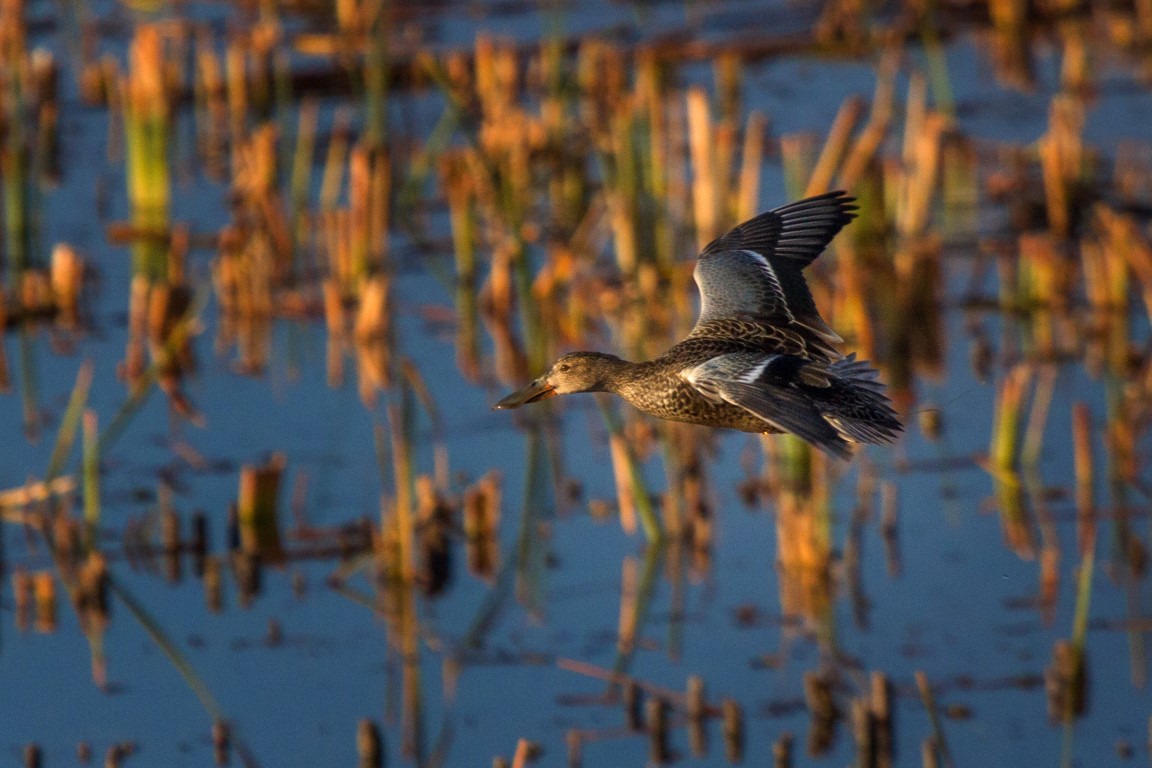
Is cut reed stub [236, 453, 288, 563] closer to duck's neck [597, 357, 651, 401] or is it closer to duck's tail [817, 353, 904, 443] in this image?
duck's neck [597, 357, 651, 401]

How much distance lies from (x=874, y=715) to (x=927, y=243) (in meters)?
5.07

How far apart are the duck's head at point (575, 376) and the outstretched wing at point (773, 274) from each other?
0.87ft

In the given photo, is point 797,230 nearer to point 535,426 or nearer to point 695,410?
point 695,410

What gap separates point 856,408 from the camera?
16.7 ft

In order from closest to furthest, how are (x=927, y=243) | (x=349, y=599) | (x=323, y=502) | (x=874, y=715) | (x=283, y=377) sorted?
(x=874, y=715) < (x=349, y=599) < (x=323, y=502) < (x=283, y=377) < (x=927, y=243)

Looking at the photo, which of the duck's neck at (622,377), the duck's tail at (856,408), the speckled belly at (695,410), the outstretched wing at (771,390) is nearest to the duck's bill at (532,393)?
the duck's neck at (622,377)

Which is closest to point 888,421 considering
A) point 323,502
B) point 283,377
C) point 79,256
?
point 323,502

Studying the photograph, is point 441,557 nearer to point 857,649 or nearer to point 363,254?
point 857,649

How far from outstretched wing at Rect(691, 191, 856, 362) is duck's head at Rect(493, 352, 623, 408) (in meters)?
0.27

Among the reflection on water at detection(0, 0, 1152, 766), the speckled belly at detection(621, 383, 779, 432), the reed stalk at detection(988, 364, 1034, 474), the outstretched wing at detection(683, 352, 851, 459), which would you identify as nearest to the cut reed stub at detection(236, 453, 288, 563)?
the reflection on water at detection(0, 0, 1152, 766)

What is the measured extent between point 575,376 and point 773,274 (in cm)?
69

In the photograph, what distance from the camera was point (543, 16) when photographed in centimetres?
1638

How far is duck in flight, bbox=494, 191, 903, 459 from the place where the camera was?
15.6 ft

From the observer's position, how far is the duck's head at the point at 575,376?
17.8 feet
